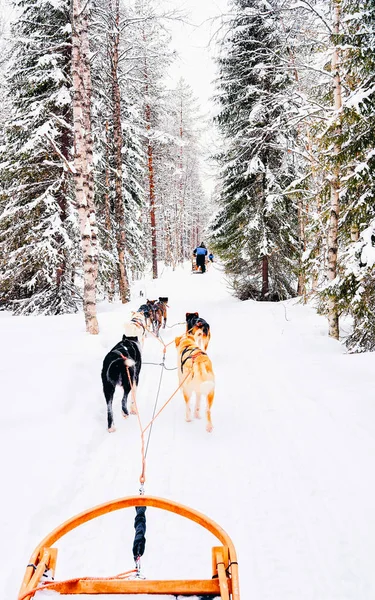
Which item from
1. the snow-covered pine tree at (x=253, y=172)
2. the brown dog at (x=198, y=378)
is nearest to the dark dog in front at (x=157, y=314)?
the snow-covered pine tree at (x=253, y=172)

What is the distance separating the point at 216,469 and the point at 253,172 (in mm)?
10782

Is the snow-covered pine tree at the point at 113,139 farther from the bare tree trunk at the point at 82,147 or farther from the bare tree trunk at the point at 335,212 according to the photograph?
the bare tree trunk at the point at 335,212

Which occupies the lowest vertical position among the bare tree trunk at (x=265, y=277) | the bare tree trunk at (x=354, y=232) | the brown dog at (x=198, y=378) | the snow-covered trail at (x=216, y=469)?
the snow-covered trail at (x=216, y=469)

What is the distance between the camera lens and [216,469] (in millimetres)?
3672

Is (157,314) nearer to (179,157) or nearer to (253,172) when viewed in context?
(253,172)

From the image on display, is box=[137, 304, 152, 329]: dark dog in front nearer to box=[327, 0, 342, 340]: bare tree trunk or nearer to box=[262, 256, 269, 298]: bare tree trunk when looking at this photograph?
box=[327, 0, 342, 340]: bare tree trunk

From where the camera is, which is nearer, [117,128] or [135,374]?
[135,374]

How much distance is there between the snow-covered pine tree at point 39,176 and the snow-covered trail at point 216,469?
5393mm

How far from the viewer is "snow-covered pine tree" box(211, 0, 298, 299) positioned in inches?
474

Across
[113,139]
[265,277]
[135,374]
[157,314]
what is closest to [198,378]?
[135,374]

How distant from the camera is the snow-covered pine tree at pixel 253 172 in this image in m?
12.0

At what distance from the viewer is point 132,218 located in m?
18.1

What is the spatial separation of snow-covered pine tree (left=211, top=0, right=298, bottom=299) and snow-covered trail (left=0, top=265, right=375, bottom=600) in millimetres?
7148

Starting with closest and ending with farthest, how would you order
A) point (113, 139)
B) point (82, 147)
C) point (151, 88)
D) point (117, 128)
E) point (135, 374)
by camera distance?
1. point (135, 374)
2. point (82, 147)
3. point (117, 128)
4. point (113, 139)
5. point (151, 88)
